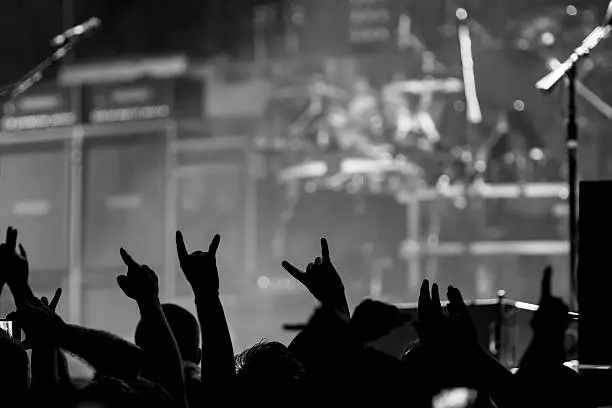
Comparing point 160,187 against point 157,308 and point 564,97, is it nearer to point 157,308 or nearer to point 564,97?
point 564,97

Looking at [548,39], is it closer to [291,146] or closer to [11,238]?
[291,146]

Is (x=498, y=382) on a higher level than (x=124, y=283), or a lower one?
lower

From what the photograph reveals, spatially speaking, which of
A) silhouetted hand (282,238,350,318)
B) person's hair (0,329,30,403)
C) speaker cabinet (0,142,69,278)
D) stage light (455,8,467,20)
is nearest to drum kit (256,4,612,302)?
stage light (455,8,467,20)

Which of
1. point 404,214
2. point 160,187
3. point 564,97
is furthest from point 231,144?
point 564,97

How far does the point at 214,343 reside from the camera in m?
1.69

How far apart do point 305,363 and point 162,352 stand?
29 cm

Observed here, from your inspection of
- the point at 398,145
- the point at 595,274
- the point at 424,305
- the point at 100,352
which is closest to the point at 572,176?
the point at 595,274

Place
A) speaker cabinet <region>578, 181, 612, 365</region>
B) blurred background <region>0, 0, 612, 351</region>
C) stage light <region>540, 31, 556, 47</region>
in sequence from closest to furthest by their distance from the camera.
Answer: speaker cabinet <region>578, 181, 612, 365</region> → stage light <region>540, 31, 556, 47</region> → blurred background <region>0, 0, 612, 351</region>

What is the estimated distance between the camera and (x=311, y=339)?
5.31 ft

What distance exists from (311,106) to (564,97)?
208 centimetres

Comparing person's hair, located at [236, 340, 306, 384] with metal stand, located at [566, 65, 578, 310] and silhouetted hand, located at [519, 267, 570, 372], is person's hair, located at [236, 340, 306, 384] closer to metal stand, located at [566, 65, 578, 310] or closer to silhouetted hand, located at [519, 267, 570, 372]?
silhouetted hand, located at [519, 267, 570, 372]

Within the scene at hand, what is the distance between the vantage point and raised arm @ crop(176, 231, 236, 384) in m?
1.66

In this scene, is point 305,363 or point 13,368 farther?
point 305,363

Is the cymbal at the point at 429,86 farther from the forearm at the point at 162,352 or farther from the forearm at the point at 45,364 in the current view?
the forearm at the point at 45,364
